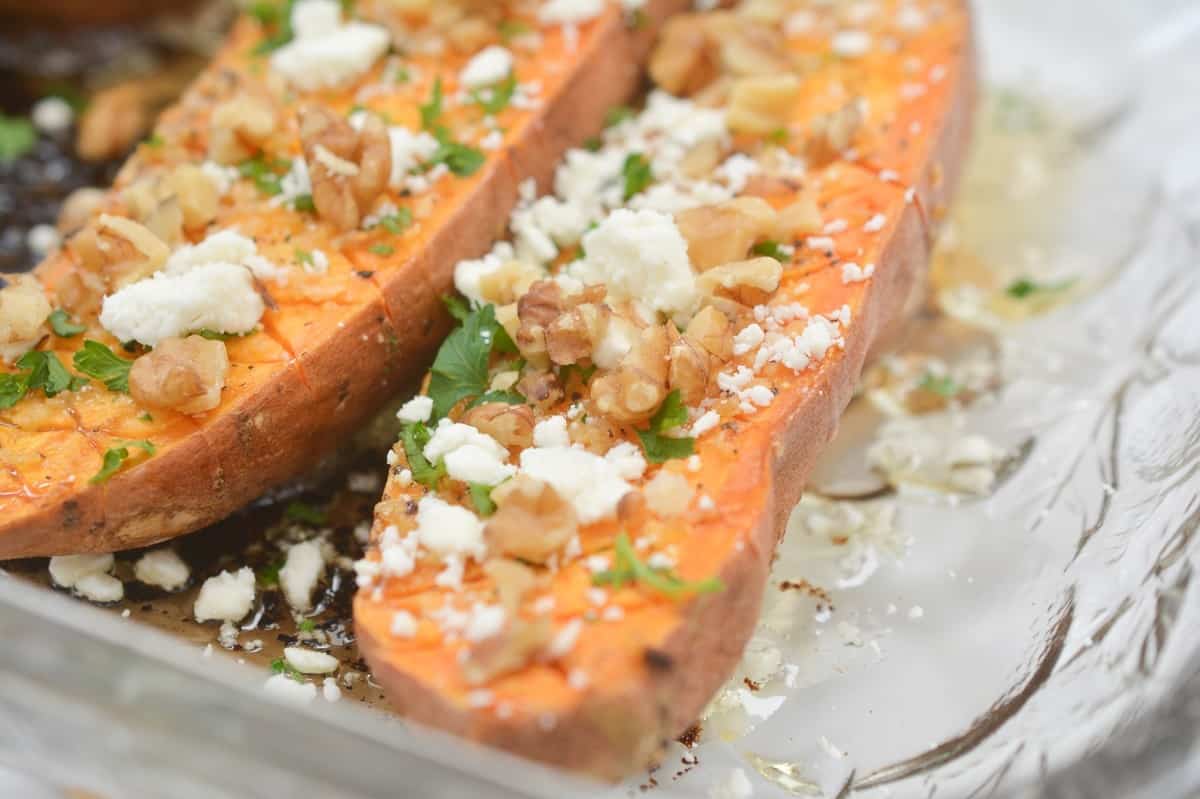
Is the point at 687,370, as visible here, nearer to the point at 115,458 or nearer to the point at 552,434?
the point at 552,434

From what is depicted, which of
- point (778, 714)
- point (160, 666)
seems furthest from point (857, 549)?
point (160, 666)

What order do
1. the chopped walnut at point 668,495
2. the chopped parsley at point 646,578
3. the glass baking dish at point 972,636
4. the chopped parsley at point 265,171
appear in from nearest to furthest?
1. the glass baking dish at point 972,636
2. the chopped parsley at point 646,578
3. the chopped walnut at point 668,495
4. the chopped parsley at point 265,171

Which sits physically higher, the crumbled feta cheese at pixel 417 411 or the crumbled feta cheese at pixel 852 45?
the crumbled feta cheese at pixel 852 45

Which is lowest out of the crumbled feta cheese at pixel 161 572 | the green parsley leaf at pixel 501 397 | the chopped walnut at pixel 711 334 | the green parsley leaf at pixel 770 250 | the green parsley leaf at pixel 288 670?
the crumbled feta cheese at pixel 161 572

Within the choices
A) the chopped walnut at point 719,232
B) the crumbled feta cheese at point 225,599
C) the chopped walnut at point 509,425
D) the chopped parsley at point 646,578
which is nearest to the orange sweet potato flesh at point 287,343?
the crumbled feta cheese at point 225,599

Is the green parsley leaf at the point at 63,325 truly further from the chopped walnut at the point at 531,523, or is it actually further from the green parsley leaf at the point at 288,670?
the chopped walnut at the point at 531,523

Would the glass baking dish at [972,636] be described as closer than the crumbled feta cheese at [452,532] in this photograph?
Yes

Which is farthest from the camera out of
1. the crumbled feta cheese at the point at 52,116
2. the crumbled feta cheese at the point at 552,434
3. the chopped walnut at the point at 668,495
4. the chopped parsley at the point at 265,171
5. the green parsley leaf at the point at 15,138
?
the crumbled feta cheese at the point at 52,116

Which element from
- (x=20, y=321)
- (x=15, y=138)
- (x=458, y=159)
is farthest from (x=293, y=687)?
(x=15, y=138)

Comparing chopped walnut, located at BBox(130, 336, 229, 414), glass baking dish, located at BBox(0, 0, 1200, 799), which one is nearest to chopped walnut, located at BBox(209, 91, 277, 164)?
chopped walnut, located at BBox(130, 336, 229, 414)
